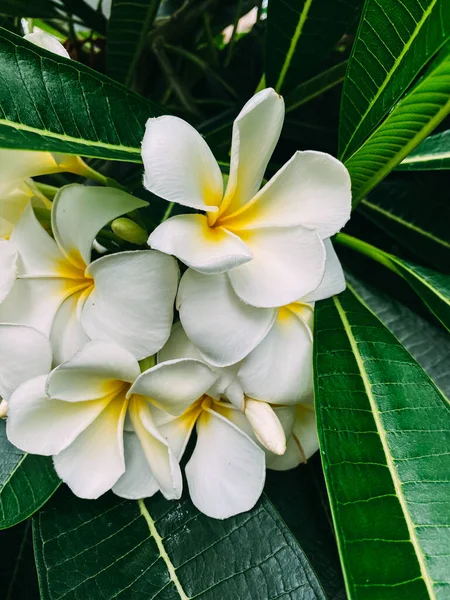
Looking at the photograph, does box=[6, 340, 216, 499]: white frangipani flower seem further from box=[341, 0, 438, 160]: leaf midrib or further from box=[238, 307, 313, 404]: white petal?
box=[341, 0, 438, 160]: leaf midrib

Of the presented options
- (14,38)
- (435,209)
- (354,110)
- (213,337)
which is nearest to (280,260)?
(213,337)

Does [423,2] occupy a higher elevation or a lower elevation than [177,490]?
higher

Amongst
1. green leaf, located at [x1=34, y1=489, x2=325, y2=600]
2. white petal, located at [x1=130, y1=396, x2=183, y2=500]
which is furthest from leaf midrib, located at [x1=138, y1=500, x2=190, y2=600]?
white petal, located at [x1=130, y1=396, x2=183, y2=500]

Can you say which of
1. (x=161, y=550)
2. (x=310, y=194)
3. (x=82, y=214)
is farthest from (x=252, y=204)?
(x=161, y=550)

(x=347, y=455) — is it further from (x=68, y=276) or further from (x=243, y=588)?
(x=68, y=276)

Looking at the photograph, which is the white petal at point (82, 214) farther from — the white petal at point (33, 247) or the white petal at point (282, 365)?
the white petal at point (282, 365)

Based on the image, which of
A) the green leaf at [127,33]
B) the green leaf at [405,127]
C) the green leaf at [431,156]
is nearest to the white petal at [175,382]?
the green leaf at [405,127]
